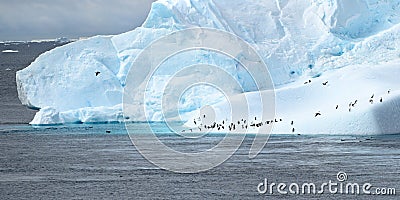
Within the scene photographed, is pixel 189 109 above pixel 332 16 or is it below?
below

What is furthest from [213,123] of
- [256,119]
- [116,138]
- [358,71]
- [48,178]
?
[48,178]

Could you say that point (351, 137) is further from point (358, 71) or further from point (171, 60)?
point (171, 60)

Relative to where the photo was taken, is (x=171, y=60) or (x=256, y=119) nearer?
(x=256, y=119)

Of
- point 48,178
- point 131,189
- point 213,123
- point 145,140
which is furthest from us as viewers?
point 213,123

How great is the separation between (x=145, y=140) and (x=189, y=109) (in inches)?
187

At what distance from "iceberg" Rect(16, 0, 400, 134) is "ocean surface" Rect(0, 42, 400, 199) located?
2.14 meters

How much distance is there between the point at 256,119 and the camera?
34.2 meters

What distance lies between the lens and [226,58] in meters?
37.2

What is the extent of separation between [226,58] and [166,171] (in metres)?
12.4
